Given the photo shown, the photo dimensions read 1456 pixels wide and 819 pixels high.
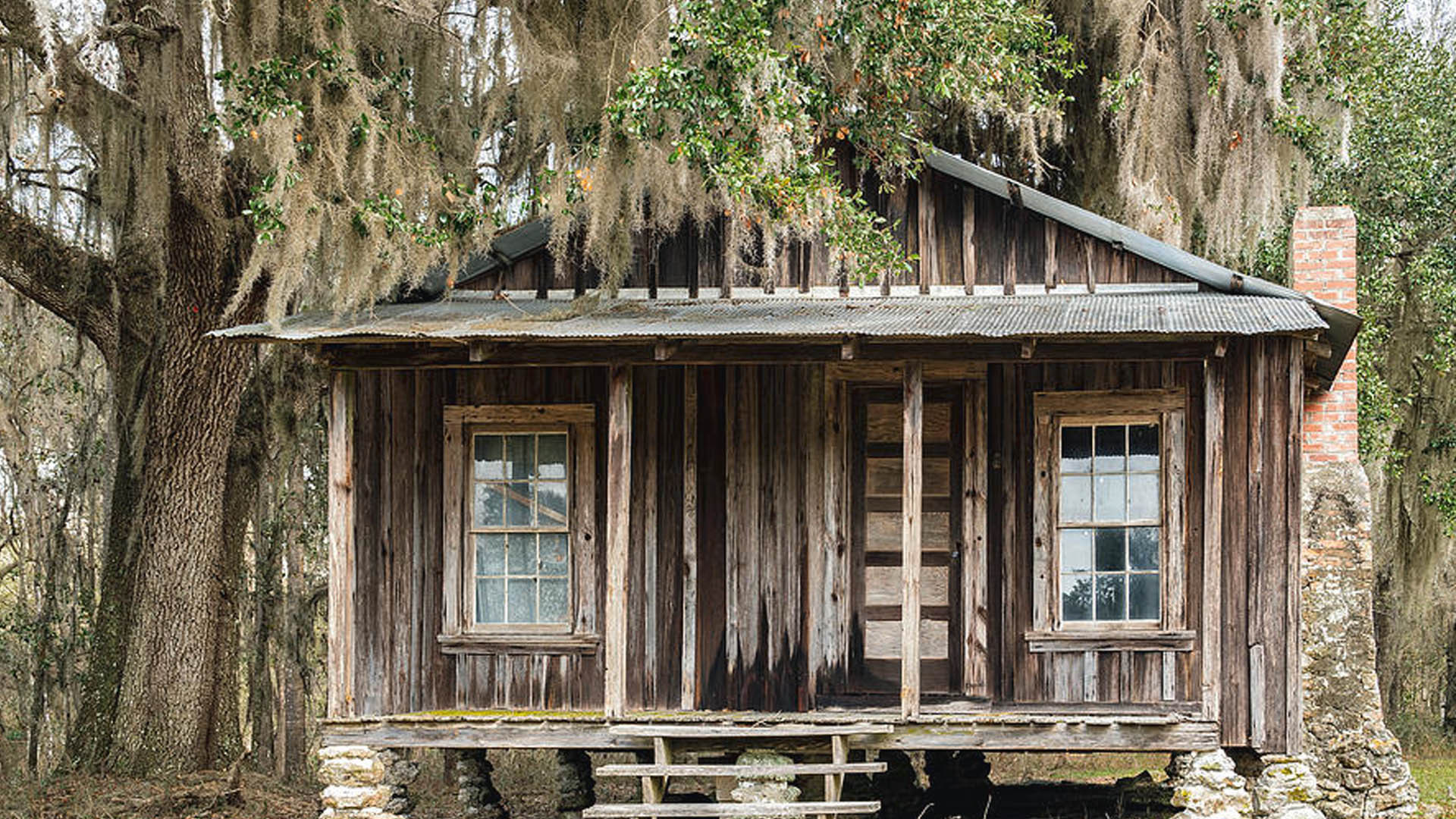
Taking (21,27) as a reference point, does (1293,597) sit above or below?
below

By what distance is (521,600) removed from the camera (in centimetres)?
1095

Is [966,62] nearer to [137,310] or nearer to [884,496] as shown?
[884,496]

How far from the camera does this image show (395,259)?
34.3 feet

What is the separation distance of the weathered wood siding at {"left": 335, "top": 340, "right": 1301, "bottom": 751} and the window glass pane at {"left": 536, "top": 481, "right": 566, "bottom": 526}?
0.94 feet

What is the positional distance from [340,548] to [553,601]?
61.2 inches

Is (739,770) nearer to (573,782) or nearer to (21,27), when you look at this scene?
(573,782)

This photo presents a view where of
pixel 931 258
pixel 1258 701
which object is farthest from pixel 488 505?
pixel 1258 701

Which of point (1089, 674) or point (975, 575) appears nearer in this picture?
point (1089, 674)

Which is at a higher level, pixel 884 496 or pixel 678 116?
pixel 678 116

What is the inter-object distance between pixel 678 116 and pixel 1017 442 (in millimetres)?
3256

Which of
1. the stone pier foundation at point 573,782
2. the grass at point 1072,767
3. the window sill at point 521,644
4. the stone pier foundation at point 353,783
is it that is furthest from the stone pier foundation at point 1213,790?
the grass at point 1072,767

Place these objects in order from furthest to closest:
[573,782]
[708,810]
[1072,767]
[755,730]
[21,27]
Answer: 1. [1072,767]
2. [573,782]
3. [21,27]
4. [755,730]
5. [708,810]

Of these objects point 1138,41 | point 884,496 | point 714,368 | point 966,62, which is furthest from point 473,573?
point 1138,41

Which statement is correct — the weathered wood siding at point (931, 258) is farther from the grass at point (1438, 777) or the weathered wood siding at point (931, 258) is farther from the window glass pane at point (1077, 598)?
the grass at point (1438, 777)
